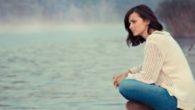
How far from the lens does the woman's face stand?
2.62 metres

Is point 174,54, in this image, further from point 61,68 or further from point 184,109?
point 61,68

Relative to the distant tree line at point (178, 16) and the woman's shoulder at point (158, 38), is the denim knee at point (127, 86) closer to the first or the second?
the woman's shoulder at point (158, 38)

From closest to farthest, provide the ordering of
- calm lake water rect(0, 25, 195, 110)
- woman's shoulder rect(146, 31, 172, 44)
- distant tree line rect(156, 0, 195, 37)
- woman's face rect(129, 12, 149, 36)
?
1. woman's shoulder rect(146, 31, 172, 44)
2. woman's face rect(129, 12, 149, 36)
3. calm lake water rect(0, 25, 195, 110)
4. distant tree line rect(156, 0, 195, 37)

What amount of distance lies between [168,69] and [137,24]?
0.97 feet

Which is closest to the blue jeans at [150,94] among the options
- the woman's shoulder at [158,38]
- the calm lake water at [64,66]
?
the woman's shoulder at [158,38]

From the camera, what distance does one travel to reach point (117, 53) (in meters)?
3.86

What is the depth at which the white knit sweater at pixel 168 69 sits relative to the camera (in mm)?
2475

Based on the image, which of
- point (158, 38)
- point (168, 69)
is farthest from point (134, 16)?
point (168, 69)

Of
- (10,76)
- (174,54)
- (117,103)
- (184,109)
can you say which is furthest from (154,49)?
(10,76)

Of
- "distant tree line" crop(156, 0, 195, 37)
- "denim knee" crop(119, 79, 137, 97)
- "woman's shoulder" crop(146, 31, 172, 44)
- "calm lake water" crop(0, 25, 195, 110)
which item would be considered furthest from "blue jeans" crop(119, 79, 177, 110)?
"distant tree line" crop(156, 0, 195, 37)

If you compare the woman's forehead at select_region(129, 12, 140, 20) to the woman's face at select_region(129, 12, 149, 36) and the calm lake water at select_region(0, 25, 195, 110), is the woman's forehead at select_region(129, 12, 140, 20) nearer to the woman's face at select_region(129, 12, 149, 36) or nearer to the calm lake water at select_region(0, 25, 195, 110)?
the woman's face at select_region(129, 12, 149, 36)

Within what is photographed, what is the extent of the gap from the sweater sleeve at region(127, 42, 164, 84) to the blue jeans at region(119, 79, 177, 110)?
4 cm

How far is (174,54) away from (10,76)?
1666 millimetres

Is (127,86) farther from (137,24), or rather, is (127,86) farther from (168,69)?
(137,24)
